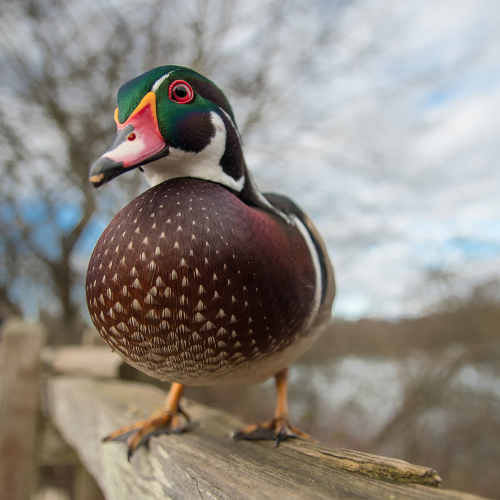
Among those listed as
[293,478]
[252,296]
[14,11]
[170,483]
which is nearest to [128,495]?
[170,483]

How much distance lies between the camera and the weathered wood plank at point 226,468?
18.2 inches

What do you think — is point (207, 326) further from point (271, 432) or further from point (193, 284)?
point (271, 432)

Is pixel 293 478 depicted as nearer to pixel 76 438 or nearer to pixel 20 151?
pixel 76 438

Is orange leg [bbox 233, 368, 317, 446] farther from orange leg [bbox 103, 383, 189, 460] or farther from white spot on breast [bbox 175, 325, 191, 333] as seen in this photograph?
white spot on breast [bbox 175, 325, 191, 333]

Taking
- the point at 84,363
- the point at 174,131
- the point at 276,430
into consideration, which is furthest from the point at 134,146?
the point at 84,363

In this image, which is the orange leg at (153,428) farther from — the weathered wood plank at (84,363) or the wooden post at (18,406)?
the wooden post at (18,406)

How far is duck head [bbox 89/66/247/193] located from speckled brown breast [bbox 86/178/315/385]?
1.6 inches

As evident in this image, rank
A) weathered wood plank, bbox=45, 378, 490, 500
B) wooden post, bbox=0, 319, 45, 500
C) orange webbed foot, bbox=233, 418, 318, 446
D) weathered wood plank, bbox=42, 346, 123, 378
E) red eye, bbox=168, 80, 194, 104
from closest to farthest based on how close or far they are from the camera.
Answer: weathered wood plank, bbox=45, 378, 490, 500, red eye, bbox=168, 80, 194, 104, orange webbed foot, bbox=233, 418, 318, 446, weathered wood plank, bbox=42, 346, 123, 378, wooden post, bbox=0, 319, 45, 500

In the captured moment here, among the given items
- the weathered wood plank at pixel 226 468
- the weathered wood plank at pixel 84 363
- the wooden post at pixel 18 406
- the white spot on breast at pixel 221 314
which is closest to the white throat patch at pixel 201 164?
the white spot on breast at pixel 221 314

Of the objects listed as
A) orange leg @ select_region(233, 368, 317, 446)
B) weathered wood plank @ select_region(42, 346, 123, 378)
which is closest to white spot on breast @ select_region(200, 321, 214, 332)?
orange leg @ select_region(233, 368, 317, 446)

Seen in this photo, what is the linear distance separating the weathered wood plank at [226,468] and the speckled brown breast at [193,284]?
0.15m

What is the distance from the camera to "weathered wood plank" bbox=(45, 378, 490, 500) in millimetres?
463

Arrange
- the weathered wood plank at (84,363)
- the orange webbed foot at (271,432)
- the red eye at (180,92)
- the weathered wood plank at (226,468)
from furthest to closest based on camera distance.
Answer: the weathered wood plank at (84,363) < the orange webbed foot at (271,432) < the red eye at (180,92) < the weathered wood plank at (226,468)

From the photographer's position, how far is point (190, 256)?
54 cm
